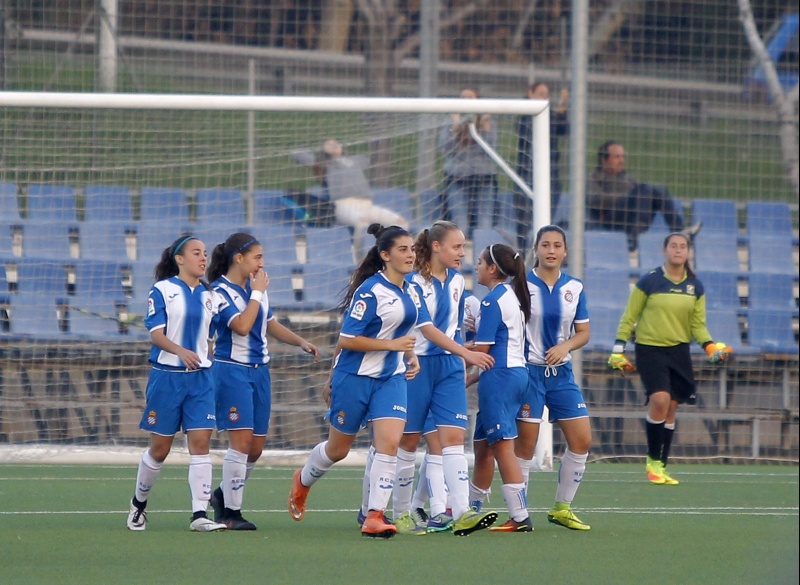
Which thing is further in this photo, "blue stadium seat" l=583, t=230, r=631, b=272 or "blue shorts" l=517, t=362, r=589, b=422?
"blue stadium seat" l=583, t=230, r=631, b=272

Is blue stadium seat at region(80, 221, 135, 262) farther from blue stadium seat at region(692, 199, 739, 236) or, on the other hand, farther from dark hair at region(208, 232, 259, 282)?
blue stadium seat at region(692, 199, 739, 236)

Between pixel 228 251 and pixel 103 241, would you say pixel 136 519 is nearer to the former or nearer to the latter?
pixel 228 251

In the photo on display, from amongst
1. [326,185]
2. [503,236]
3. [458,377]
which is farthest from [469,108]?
[458,377]

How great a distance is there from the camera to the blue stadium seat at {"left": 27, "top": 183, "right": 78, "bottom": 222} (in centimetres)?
1120

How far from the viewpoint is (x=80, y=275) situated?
37.2 feet

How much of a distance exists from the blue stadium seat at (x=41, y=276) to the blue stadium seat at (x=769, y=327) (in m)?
6.66

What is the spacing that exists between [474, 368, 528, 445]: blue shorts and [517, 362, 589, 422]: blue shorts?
0.53 ft

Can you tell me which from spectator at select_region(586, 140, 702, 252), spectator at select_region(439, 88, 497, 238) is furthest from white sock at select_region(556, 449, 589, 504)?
spectator at select_region(586, 140, 702, 252)

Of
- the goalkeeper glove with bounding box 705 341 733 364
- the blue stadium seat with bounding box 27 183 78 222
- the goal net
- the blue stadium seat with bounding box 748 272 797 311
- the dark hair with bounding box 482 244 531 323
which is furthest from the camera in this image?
the blue stadium seat with bounding box 748 272 797 311

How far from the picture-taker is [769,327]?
42.8 feet

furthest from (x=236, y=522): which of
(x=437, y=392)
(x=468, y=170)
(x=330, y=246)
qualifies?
(x=468, y=170)

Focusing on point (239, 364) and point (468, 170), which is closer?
point (239, 364)

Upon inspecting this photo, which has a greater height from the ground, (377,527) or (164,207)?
(164,207)

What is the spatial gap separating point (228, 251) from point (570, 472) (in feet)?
7.48
